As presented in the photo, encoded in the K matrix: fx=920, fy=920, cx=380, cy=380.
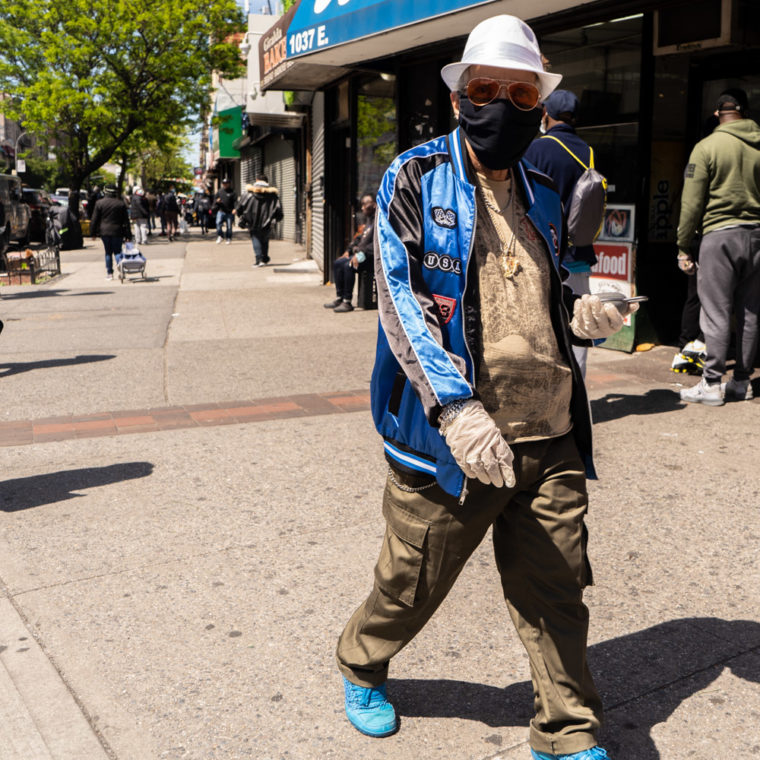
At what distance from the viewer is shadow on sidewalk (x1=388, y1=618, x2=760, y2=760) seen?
2.83 m

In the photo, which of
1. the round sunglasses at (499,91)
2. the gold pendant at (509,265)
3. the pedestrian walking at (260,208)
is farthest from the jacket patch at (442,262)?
the pedestrian walking at (260,208)

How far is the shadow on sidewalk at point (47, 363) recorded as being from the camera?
8383mm

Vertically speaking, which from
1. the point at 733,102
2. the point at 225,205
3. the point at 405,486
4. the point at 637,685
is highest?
the point at 733,102

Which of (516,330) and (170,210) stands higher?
(170,210)

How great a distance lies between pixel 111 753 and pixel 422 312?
159 centimetres

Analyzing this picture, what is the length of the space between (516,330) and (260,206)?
16.0m

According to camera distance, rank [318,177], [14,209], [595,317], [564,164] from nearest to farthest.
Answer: [595,317], [564,164], [318,177], [14,209]

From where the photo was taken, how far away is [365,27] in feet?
31.3

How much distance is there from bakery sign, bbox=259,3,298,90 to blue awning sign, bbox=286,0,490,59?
26.8 inches

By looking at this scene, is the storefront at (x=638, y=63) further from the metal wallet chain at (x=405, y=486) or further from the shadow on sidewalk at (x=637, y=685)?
the metal wallet chain at (x=405, y=486)

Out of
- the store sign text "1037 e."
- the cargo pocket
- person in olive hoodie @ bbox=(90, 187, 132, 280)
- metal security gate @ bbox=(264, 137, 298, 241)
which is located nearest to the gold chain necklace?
the cargo pocket

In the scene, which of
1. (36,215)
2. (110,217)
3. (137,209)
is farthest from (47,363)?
(36,215)

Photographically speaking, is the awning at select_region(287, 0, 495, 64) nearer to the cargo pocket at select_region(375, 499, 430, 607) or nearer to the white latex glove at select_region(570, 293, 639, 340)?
the white latex glove at select_region(570, 293, 639, 340)

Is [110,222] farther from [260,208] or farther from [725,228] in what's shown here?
[725,228]
